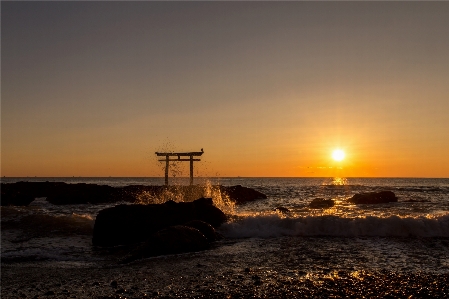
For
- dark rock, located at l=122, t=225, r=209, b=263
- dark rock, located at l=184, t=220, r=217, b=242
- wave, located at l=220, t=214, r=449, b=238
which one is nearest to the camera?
dark rock, located at l=122, t=225, r=209, b=263

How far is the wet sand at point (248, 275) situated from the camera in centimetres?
748

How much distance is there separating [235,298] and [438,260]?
6.45 meters

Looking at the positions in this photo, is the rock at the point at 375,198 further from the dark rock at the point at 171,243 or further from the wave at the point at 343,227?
the dark rock at the point at 171,243

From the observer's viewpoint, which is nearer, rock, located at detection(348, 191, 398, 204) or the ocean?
the ocean

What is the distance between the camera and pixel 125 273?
934 centimetres

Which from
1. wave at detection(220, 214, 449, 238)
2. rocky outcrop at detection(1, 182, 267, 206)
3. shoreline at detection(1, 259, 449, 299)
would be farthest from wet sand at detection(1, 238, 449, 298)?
rocky outcrop at detection(1, 182, 267, 206)

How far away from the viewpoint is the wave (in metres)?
15.6

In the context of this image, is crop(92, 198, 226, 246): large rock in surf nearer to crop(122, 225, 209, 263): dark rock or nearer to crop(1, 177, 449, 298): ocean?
crop(1, 177, 449, 298): ocean

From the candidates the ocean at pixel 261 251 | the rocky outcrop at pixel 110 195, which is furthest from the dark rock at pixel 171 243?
the rocky outcrop at pixel 110 195

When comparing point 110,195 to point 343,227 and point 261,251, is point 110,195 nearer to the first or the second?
point 343,227

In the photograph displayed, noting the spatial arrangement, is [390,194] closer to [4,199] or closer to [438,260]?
[438,260]

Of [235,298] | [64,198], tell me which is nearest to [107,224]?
[235,298]

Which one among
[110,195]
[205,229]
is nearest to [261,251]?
[205,229]

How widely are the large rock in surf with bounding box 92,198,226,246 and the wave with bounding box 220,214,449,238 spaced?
5.70ft
